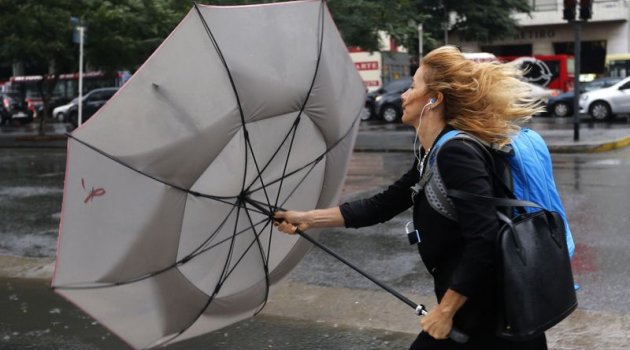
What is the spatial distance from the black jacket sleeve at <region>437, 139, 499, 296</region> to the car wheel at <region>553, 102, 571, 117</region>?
2897cm

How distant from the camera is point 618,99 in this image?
25.7 meters

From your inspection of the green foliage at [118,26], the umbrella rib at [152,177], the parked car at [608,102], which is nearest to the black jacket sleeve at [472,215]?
the umbrella rib at [152,177]

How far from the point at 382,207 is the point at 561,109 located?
28.6 m

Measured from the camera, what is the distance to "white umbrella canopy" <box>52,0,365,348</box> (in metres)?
2.54

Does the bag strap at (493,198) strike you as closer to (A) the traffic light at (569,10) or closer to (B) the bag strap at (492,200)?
(B) the bag strap at (492,200)

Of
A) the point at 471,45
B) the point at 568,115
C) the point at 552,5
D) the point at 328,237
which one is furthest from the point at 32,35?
the point at 552,5

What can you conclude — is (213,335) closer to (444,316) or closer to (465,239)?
(444,316)

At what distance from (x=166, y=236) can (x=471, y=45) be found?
143 ft

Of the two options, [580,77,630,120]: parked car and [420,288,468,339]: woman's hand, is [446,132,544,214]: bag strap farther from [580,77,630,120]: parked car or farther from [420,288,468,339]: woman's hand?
[580,77,630,120]: parked car

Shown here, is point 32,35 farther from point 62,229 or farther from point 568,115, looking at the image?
point 62,229

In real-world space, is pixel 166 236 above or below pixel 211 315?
above

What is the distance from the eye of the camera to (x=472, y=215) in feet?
7.16

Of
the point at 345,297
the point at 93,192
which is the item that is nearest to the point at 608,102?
the point at 345,297

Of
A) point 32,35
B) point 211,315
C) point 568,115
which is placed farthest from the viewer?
point 568,115
